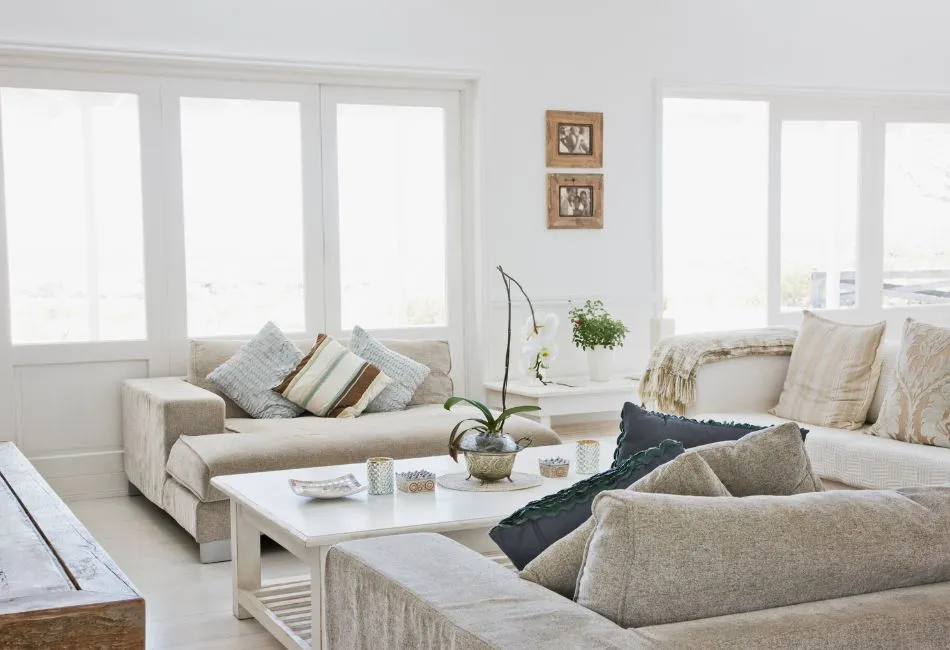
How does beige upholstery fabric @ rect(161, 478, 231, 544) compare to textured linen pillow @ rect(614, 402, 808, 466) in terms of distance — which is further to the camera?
beige upholstery fabric @ rect(161, 478, 231, 544)

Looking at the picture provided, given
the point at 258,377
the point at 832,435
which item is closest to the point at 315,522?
the point at 832,435

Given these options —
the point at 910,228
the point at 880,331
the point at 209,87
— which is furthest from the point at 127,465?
the point at 910,228

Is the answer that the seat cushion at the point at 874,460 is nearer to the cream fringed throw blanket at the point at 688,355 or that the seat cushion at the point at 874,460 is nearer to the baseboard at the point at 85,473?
the cream fringed throw blanket at the point at 688,355

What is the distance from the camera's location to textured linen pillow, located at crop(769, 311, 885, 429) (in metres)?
4.30

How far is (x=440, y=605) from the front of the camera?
5.56 feet

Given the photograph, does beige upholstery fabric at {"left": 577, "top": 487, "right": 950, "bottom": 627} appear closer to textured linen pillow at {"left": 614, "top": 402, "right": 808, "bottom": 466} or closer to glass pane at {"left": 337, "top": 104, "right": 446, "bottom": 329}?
textured linen pillow at {"left": 614, "top": 402, "right": 808, "bottom": 466}

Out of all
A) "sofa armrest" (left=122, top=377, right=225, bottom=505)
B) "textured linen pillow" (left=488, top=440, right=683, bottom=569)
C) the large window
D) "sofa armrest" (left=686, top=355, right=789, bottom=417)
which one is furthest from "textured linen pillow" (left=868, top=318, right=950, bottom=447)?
the large window

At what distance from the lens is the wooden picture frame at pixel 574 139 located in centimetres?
608

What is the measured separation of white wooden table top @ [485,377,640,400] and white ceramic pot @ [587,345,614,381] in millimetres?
40

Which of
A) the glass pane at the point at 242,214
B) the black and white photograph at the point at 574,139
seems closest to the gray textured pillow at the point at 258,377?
the glass pane at the point at 242,214

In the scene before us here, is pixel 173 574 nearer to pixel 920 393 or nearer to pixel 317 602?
pixel 317 602

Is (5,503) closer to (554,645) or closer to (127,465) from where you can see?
(554,645)

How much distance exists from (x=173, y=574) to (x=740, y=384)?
2.37 m

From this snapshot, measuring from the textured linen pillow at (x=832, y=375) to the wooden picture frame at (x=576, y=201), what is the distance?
5.97 ft
